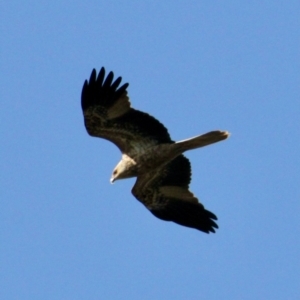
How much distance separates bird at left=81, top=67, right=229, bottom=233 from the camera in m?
17.3

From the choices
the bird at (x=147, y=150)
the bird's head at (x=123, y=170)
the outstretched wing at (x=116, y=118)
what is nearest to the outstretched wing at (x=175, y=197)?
the bird at (x=147, y=150)

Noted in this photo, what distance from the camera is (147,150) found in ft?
57.9

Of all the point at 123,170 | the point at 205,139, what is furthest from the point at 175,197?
the point at 205,139

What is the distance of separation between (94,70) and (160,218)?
2894mm

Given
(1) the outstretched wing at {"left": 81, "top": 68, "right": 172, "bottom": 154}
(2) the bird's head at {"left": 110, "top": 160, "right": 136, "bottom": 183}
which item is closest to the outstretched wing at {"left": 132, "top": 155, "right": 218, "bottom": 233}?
(2) the bird's head at {"left": 110, "top": 160, "right": 136, "bottom": 183}

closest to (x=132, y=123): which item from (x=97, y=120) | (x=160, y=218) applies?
(x=97, y=120)

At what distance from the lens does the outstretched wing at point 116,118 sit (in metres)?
17.3

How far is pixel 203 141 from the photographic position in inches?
674

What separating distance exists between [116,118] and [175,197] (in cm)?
190

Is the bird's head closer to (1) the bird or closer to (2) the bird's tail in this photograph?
(1) the bird

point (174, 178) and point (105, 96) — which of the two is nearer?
point (105, 96)

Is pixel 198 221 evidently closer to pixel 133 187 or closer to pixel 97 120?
pixel 133 187

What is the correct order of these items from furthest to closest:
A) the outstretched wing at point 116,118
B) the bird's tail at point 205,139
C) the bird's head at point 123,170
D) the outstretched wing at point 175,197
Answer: the outstretched wing at point 175,197, the bird's head at point 123,170, the outstretched wing at point 116,118, the bird's tail at point 205,139

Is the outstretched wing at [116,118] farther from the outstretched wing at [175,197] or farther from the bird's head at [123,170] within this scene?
the outstretched wing at [175,197]
